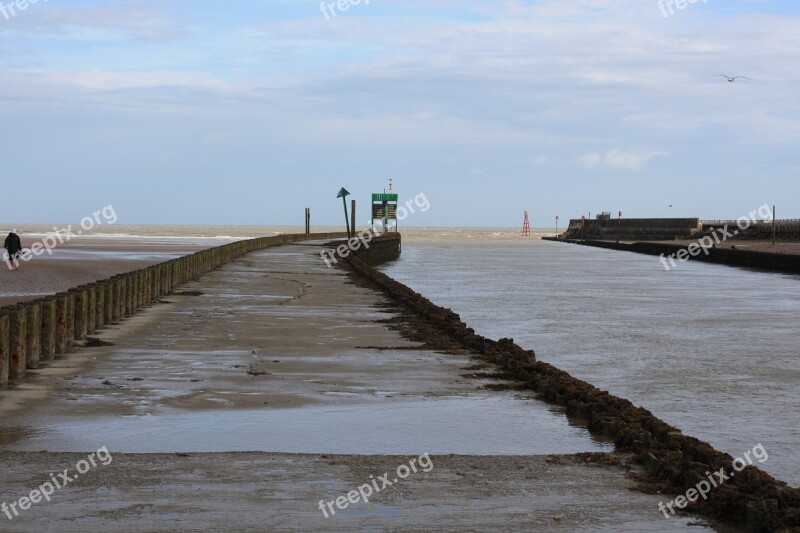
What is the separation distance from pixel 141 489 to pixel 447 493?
6.64ft

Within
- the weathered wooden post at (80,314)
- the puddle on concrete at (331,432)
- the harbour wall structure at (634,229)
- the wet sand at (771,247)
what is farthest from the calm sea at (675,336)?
the harbour wall structure at (634,229)

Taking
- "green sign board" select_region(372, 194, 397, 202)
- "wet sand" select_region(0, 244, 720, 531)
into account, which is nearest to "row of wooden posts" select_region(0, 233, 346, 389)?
"wet sand" select_region(0, 244, 720, 531)

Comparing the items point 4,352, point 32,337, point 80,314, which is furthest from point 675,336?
point 4,352

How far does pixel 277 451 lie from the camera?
28.3ft

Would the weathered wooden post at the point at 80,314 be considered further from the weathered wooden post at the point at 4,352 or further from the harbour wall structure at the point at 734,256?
the harbour wall structure at the point at 734,256

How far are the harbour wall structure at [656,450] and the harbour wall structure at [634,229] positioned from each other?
94361mm

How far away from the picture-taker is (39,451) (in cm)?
830

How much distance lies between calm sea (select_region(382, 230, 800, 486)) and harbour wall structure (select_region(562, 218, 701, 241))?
58.3 m

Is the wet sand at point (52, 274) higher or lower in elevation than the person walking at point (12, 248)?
lower

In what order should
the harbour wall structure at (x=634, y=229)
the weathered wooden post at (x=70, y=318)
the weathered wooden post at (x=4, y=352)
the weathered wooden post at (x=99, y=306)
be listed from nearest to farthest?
the weathered wooden post at (x=4, y=352)
the weathered wooden post at (x=70, y=318)
the weathered wooden post at (x=99, y=306)
the harbour wall structure at (x=634, y=229)

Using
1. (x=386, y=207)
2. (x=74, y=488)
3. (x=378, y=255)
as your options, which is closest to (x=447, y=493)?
(x=74, y=488)

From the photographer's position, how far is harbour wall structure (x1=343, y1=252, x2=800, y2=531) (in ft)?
22.4

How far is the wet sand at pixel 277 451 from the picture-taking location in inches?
267

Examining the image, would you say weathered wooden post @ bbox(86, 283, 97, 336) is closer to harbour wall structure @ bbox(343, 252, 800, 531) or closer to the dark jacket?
harbour wall structure @ bbox(343, 252, 800, 531)
